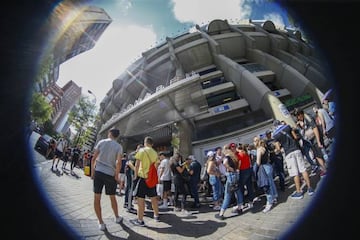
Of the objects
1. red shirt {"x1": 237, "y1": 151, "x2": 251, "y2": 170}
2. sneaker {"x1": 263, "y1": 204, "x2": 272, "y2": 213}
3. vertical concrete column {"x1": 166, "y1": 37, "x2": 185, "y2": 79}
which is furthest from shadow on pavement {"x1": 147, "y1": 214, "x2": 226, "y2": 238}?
vertical concrete column {"x1": 166, "y1": 37, "x2": 185, "y2": 79}

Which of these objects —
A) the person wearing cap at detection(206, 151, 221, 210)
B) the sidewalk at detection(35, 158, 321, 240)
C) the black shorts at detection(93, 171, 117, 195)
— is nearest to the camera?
the sidewalk at detection(35, 158, 321, 240)

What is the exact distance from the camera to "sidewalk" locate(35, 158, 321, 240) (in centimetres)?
91

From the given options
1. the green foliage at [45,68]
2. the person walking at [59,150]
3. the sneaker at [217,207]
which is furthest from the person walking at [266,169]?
the green foliage at [45,68]

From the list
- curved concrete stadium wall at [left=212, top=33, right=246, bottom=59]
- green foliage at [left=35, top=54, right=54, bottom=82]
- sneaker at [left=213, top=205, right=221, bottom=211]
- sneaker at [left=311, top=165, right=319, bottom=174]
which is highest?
curved concrete stadium wall at [left=212, top=33, right=246, bottom=59]

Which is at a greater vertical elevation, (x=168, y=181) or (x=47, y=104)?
(x=47, y=104)

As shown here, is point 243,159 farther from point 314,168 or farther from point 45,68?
point 45,68

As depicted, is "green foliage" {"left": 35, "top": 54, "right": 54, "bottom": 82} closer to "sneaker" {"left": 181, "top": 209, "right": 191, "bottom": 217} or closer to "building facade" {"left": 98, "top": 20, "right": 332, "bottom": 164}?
"building facade" {"left": 98, "top": 20, "right": 332, "bottom": 164}

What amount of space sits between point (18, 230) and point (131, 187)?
1.04 meters

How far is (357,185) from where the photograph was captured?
181 cm

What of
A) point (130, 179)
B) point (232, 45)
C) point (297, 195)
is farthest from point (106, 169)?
point (232, 45)

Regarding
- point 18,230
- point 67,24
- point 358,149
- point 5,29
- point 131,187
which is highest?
point 5,29

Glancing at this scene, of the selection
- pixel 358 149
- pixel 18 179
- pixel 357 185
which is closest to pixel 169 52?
pixel 18 179

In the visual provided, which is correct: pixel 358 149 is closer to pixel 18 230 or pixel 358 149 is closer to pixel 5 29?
pixel 18 230

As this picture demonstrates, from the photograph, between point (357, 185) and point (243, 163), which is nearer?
point (243, 163)
